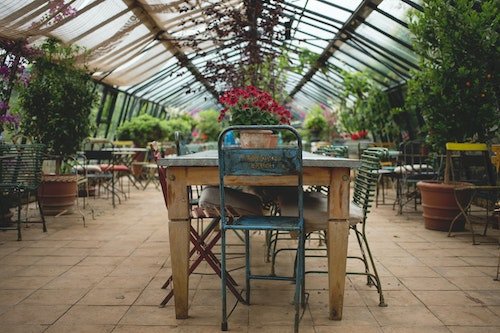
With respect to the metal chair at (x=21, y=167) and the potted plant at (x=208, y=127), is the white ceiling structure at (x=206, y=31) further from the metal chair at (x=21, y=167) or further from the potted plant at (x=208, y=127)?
the potted plant at (x=208, y=127)

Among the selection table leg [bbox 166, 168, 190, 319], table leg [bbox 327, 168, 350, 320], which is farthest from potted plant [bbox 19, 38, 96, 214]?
table leg [bbox 327, 168, 350, 320]

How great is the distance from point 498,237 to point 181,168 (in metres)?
3.56

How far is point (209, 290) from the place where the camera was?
10.0 feet

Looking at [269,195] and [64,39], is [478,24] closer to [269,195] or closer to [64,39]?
[269,195]

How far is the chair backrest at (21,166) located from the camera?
15.3ft

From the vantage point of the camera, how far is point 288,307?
2729 mm

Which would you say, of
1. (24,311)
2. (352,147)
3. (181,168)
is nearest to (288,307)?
(181,168)

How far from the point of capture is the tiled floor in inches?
97.2

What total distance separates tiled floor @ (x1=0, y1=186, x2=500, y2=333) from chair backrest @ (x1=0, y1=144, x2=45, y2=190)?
1.78ft

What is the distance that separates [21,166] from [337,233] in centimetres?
347

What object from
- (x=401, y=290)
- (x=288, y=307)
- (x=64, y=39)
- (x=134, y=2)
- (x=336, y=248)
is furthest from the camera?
(x=134, y=2)

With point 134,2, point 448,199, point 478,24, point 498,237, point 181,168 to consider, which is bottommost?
point 498,237

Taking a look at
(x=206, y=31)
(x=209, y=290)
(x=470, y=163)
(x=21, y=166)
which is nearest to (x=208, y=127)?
(x=206, y=31)

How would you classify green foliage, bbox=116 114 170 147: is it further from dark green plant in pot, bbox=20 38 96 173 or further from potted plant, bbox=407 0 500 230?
potted plant, bbox=407 0 500 230
